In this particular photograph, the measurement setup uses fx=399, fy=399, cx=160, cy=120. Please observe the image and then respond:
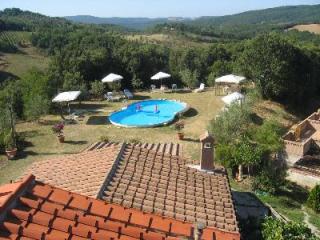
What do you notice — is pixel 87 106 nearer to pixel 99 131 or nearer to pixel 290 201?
pixel 99 131

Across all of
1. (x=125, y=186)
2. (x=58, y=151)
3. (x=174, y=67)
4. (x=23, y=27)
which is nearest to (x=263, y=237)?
(x=125, y=186)

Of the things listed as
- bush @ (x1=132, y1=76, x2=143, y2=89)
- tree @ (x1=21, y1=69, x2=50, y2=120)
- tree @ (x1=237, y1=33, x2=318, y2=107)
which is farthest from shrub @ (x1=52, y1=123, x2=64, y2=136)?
tree @ (x1=237, y1=33, x2=318, y2=107)

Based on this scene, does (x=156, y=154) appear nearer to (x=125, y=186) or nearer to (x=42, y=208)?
(x=125, y=186)

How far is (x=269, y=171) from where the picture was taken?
64.5 feet

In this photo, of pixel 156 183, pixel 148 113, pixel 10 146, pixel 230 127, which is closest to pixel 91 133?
pixel 10 146

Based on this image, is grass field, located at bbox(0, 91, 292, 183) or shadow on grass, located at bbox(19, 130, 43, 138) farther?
shadow on grass, located at bbox(19, 130, 43, 138)

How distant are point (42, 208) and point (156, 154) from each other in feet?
20.1

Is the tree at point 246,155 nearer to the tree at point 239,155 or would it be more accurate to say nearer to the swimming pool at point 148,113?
the tree at point 239,155

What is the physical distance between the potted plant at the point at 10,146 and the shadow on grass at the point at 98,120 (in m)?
6.58

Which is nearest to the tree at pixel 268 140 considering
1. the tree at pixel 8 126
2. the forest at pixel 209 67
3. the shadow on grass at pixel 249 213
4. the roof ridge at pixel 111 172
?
the shadow on grass at pixel 249 213

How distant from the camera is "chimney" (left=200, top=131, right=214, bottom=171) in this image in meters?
13.3

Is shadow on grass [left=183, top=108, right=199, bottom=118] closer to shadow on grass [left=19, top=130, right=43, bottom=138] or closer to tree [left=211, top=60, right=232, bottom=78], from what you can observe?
shadow on grass [left=19, top=130, right=43, bottom=138]

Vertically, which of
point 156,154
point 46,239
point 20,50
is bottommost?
point 20,50

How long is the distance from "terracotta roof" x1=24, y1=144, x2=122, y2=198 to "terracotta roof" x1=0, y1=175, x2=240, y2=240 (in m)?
1.05
